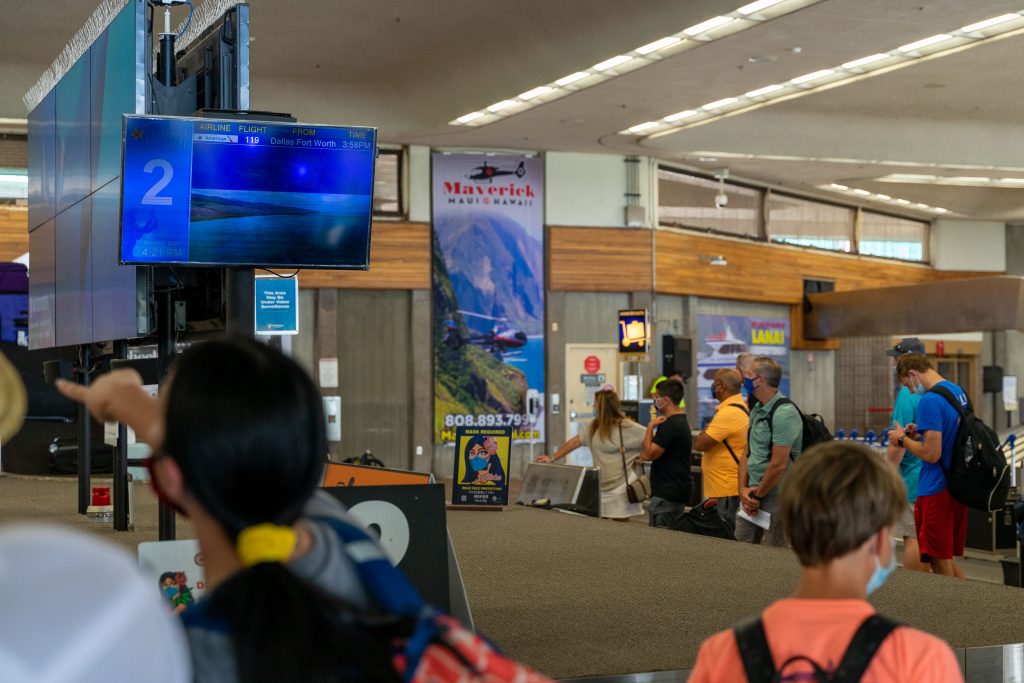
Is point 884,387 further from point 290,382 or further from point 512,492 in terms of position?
point 290,382

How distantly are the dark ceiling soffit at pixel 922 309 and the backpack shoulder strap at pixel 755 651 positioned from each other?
18.6 m

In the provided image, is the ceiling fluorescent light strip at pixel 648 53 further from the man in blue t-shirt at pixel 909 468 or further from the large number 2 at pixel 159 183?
the large number 2 at pixel 159 183

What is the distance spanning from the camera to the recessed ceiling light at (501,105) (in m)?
15.3

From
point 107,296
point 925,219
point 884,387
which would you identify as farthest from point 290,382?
point 925,219

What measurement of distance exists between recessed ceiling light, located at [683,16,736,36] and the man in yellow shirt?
196 inches

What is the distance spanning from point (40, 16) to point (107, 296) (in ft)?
27.6

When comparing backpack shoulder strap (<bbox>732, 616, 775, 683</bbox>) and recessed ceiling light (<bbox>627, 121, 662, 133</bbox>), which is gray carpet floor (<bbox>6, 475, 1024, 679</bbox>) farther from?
recessed ceiling light (<bbox>627, 121, 662, 133</bbox>)

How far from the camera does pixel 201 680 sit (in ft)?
3.65

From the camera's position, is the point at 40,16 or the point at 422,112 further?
the point at 422,112

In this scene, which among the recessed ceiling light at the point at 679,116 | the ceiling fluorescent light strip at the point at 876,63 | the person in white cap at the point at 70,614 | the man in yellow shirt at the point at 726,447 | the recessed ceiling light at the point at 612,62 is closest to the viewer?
the person in white cap at the point at 70,614

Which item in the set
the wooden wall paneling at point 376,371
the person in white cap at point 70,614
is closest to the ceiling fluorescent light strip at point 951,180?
the wooden wall paneling at point 376,371

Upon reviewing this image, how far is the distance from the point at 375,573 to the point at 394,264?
56.3 ft

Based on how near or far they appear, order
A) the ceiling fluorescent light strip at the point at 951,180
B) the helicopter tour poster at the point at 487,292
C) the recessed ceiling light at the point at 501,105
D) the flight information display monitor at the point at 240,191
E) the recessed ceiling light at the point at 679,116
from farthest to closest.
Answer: the ceiling fluorescent light strip at the point at 951,180
the helicopter tour poster at the point at 487,292
the recessed ceiling light at the point at 679,116
the recessed ceiling light at the point at 501,105
the flight information display monitor at the point at 240,191

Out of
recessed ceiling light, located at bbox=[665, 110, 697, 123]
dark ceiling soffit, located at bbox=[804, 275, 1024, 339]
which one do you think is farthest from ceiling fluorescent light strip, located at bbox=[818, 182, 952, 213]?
recessed ceiling light, located at bbox=[665, 110, 697, 123]
